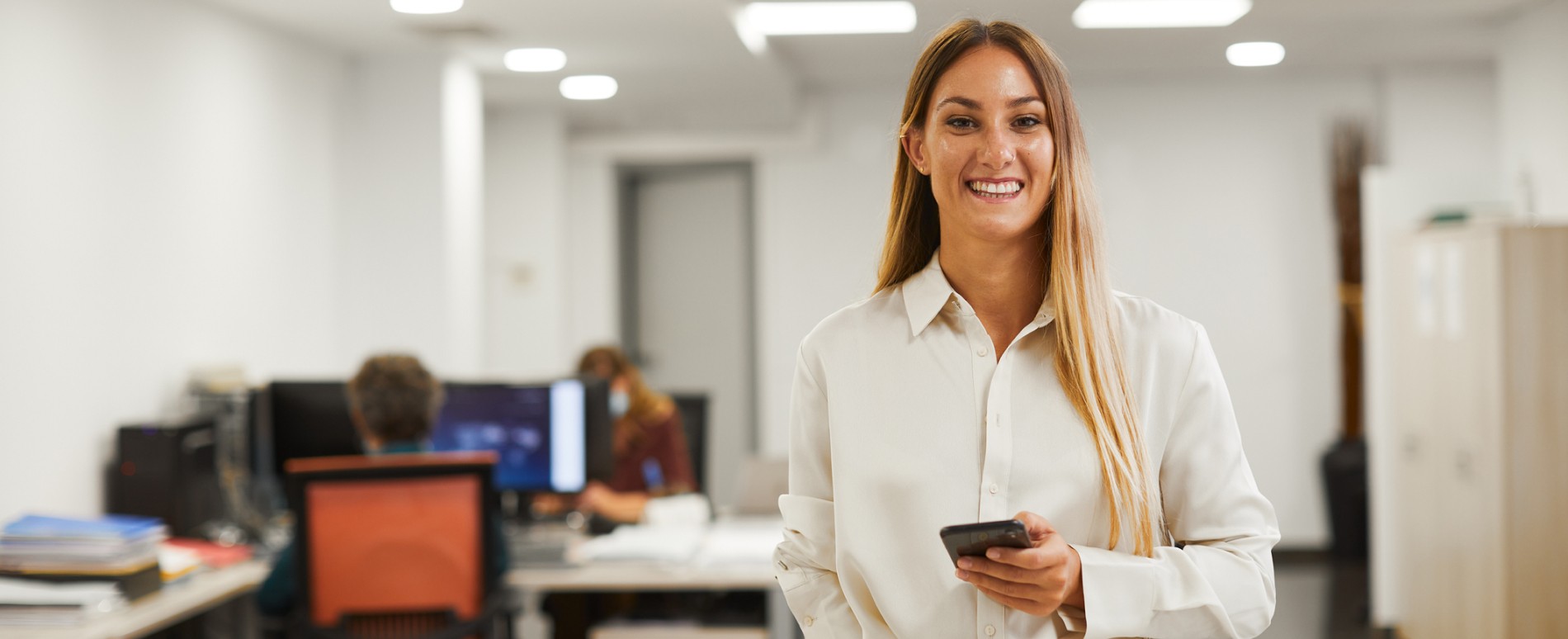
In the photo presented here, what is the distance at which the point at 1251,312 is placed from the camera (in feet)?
21.2

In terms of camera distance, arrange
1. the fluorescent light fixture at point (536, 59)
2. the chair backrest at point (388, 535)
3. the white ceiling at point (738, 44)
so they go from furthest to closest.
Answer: the fluorescent light fixture at point (536, 59) → the white ceiling at point (738, 44) → the chair backrest at point (388, 535)

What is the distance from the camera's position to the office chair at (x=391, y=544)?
2.60 metres

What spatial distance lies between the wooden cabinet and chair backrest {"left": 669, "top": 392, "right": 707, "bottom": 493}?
105 inches

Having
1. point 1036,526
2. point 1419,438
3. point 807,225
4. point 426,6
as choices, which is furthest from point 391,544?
point 807,225

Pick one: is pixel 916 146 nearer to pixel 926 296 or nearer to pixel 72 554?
pixel 926 296

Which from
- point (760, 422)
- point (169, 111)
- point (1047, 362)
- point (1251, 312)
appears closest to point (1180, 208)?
point (1251, 312)

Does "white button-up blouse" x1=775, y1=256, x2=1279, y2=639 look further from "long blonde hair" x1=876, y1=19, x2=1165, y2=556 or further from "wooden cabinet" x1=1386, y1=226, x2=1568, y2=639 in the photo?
"wooden cabinet" x1=1386, y1=226, x2=1568, y2=639

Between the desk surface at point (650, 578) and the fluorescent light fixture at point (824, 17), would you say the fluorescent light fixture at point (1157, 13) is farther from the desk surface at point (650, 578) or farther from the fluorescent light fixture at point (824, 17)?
the desk surface at point (650, 578)

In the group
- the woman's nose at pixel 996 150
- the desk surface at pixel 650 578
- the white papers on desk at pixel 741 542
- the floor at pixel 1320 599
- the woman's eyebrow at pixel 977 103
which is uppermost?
the woman's eyebrow at pixel 977 103

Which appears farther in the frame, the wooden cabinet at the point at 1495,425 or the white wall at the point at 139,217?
the wooden cabinet at the point at 1495,425

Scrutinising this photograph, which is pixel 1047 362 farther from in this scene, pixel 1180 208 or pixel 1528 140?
pixel 1180 208

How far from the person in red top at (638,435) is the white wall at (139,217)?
1.18m

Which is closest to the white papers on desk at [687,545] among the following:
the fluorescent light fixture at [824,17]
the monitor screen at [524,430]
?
the monitor screen at [524,430]

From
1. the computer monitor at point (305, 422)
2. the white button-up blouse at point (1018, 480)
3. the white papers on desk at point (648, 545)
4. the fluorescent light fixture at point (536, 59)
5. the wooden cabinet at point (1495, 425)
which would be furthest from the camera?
Answer: the fluorescent light fixture at point (536, 59)
